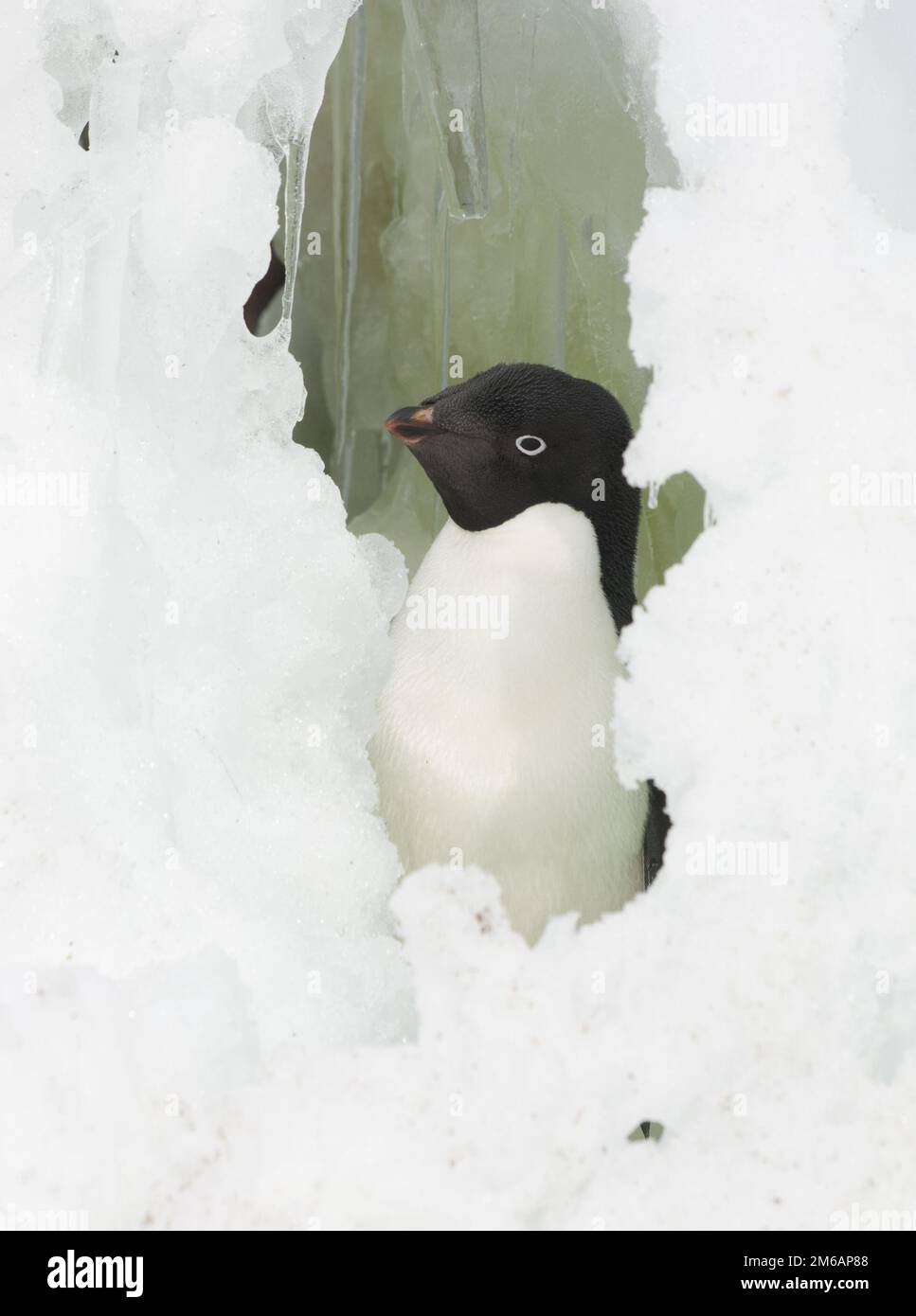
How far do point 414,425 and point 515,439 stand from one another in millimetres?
96

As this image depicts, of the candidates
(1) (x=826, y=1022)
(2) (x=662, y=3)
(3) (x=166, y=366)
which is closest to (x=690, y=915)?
(1) (x=826, y=1022)

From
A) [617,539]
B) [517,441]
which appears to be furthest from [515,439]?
[617,539]

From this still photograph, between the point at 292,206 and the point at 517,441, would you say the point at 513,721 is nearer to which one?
the point at 517,441

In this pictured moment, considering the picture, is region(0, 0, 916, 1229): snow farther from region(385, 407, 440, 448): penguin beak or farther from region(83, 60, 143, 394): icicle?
region(385, 407, 440, 448): penguin beak

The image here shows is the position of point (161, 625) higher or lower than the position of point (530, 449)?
lower

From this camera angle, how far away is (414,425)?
134 centimetres

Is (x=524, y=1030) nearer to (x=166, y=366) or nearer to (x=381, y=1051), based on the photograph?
(x=381, y=1051)

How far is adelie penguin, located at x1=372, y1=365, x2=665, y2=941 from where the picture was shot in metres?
1.34

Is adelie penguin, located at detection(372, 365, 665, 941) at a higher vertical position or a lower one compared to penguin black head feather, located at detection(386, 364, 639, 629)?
lower

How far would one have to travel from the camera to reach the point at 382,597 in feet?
4.52

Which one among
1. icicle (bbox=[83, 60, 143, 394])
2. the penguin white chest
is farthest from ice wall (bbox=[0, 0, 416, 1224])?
the penguin white chest

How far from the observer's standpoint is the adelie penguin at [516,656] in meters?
1.34

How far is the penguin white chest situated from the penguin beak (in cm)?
12
